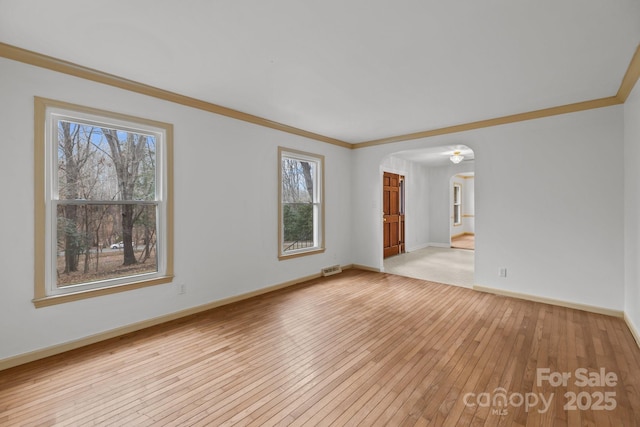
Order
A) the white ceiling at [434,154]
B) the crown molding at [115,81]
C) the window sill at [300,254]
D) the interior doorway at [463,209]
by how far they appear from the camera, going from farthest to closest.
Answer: the interior doorway at [463,209]
the white ceiling at [434,154]
the window sill at [300,254]
the crown molding at [115,81]

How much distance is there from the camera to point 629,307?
315 cm

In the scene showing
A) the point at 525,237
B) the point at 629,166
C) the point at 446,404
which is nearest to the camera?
the point at 446,404

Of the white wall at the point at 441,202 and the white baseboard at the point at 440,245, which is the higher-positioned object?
the white wall at the point at 441,202

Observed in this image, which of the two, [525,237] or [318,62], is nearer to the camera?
[318,62]

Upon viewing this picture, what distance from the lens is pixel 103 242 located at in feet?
9.78

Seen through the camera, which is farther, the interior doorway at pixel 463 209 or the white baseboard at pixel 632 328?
the interior doorway at pixel 463 209

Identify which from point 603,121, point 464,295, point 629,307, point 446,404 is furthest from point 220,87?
point 629,307

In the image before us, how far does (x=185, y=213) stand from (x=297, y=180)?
208 centimetres

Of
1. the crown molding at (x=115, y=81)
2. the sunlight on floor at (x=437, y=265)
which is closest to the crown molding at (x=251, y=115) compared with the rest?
the crown molding at (x=115, y=81)

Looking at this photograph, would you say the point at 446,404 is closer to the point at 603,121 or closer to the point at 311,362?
the point at 311,362

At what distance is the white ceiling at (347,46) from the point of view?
192cm

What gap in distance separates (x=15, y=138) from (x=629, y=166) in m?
5.95

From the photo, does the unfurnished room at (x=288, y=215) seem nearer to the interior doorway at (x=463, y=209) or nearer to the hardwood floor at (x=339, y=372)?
the hardwood floor at (x=339, y=372)

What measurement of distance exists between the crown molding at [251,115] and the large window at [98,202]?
32cm
